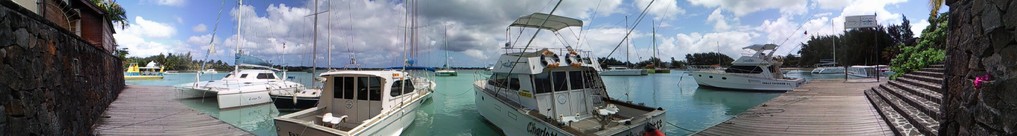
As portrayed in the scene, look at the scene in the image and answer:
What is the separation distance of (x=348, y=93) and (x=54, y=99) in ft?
16.0

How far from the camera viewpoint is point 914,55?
1517 cm

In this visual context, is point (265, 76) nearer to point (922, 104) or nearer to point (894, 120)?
point (894, 120)

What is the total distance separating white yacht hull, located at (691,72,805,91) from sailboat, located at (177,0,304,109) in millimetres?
24476

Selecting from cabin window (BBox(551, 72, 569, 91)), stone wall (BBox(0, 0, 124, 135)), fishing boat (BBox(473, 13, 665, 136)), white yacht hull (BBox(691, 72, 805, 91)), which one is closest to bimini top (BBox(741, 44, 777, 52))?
white yacht hull (BBox(691, 72, 805, 91))

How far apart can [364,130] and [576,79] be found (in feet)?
16.0

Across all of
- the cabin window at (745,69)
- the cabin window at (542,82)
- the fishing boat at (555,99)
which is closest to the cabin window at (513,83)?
the fishing boat at (555,99)

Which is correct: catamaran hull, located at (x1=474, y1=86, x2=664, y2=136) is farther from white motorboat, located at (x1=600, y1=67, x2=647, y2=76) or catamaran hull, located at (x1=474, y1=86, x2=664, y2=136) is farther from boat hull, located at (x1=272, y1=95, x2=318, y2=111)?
white motorboat, located at (x1=600, y1=67, x2=647, y2=76)

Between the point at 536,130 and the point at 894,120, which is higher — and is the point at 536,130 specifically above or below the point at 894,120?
below

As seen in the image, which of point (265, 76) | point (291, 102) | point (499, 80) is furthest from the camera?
point (265, 76)

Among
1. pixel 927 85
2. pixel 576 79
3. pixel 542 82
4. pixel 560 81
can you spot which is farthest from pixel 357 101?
pixel 927 85

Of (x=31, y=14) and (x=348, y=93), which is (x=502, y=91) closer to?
(x=348, y=93)

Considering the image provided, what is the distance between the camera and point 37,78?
5.25 meters

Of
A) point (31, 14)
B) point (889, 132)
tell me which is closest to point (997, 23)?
point (889, 132)

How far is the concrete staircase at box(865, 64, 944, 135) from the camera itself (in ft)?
21.6
